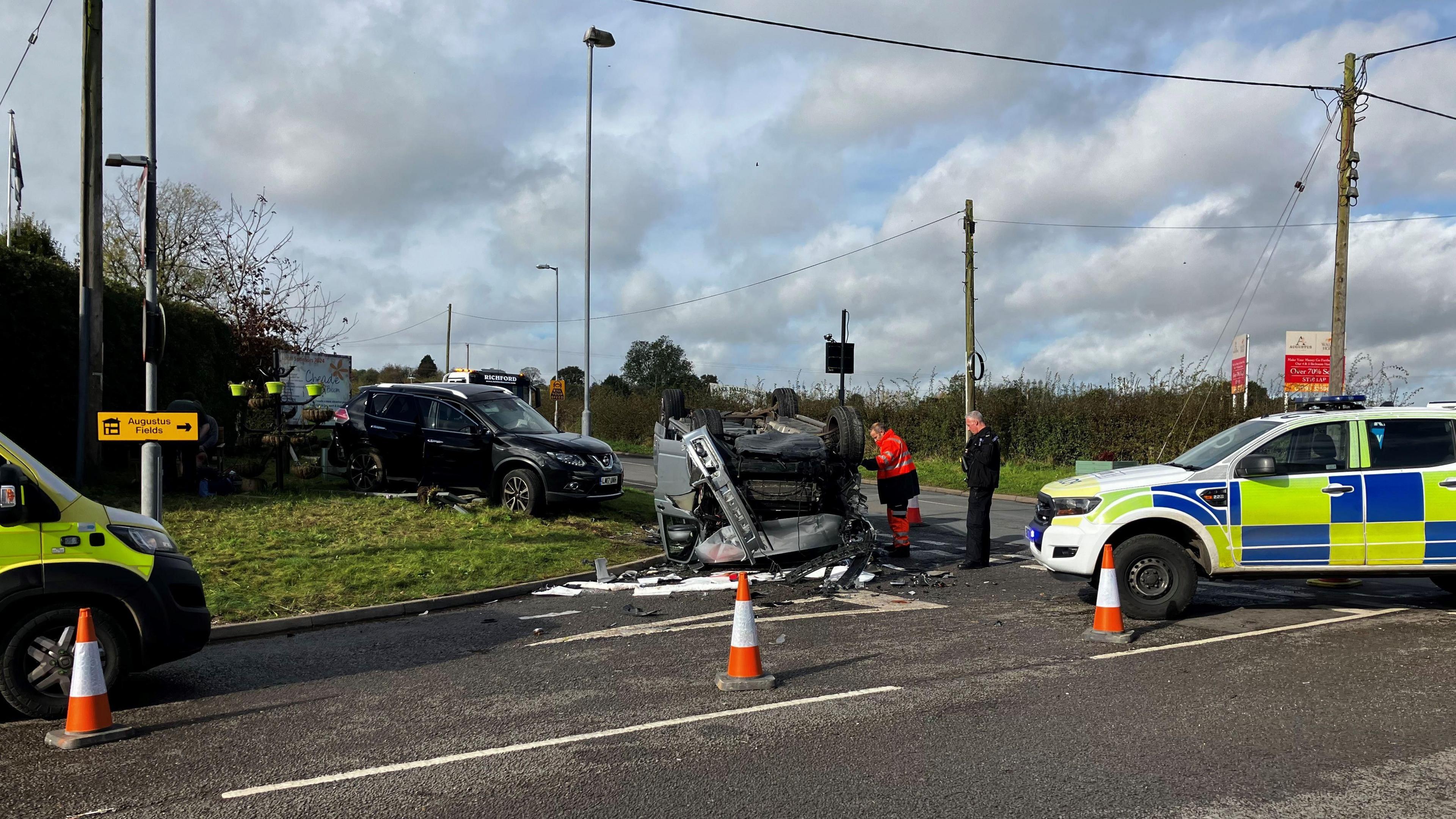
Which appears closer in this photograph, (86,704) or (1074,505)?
(86,704)

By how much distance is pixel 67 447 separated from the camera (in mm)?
13859

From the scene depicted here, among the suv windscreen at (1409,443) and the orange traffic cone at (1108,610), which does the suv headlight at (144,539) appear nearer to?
the orange traffic cone at (1108,610)

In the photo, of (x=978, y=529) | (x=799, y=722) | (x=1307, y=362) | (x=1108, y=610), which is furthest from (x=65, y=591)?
(x=1307, y=362)

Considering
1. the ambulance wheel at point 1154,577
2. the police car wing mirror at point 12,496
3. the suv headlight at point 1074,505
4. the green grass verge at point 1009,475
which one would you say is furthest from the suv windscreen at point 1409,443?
the green grass verge at point 1009,475

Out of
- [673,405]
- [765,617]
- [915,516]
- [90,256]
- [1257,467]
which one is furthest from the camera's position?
[915,516]

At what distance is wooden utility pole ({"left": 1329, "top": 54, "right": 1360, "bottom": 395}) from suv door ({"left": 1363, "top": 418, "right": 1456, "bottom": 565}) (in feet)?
39.7

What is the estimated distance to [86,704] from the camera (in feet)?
17.1

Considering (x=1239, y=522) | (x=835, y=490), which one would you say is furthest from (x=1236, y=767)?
(x=835, y=490)

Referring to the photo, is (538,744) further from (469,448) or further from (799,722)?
(469,448)

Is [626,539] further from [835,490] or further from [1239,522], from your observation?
[1239,522]

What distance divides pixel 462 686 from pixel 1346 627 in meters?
7.00

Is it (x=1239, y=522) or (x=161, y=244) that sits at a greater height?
(x=161, y=244)

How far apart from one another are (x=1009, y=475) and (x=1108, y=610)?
19.6m

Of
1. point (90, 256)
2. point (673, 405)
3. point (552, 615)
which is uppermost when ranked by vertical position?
point (90, 256)
